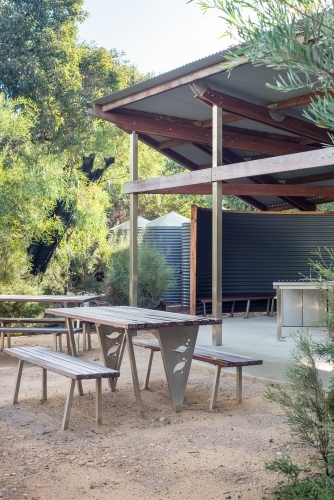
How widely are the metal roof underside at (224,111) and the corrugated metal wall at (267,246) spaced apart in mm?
1107

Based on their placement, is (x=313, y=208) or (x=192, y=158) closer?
(x=192, y=158)

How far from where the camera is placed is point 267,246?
42.8ft

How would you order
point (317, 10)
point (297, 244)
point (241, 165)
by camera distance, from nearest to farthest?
point (317, 10)
point (241, 165)
point (297, 244)

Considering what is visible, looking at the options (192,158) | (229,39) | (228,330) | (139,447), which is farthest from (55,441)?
(192,158)

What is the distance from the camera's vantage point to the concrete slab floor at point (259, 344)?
22.5 feet

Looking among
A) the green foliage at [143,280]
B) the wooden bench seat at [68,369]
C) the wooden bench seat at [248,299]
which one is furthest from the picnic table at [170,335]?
the green foliage at [143,280]

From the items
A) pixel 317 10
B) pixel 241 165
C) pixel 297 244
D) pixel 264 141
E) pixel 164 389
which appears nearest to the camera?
pixel 317 10

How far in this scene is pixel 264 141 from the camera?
11344 millimetres

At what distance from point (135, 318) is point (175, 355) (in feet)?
1.56

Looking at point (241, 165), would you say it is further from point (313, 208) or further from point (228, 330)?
point (313, 208)

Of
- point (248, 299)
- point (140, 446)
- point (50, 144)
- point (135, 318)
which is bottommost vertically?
point (140, 446)

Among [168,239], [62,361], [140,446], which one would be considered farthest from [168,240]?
[140,446]

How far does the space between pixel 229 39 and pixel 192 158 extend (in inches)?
417

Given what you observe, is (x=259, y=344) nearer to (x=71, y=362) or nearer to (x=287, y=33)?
(x=71, y=362)
